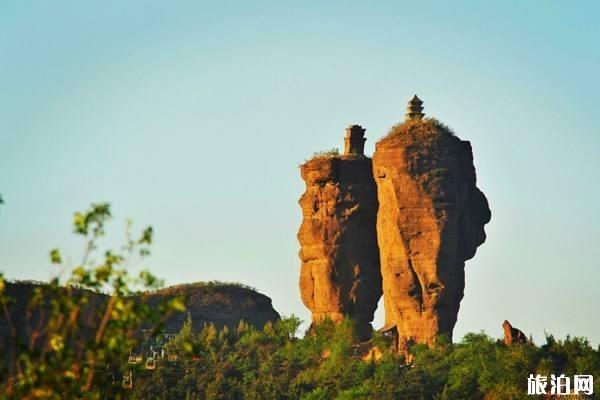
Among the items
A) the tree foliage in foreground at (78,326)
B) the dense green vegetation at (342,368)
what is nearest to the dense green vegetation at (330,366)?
the dense green vegetation at (342,368)

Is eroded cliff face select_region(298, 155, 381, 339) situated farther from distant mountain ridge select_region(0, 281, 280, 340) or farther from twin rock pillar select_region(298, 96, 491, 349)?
distant mountain ridge select_region(0, 281, 280, 340)

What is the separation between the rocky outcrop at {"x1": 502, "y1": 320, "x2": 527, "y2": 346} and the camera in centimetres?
8562

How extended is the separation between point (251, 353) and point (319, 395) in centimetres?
797

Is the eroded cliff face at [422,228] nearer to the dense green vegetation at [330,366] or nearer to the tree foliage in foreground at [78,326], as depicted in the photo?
the dense green vegetation at [330,366]

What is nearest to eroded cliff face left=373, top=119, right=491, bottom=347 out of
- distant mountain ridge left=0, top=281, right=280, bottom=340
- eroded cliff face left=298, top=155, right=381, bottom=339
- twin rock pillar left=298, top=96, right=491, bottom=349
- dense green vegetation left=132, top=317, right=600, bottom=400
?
twin rock pillar left=298, top=96, right=491, bottom=349

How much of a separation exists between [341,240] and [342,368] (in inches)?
270

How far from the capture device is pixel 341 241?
90688 millimetres

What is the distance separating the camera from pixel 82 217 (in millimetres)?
26391

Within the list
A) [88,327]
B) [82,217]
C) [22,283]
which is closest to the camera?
[82,217]

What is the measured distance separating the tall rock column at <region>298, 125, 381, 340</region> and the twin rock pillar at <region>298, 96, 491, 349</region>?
0.05 meters

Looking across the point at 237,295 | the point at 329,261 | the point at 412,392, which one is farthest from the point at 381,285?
the point at 237,295

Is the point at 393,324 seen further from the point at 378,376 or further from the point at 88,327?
the point at 88,327

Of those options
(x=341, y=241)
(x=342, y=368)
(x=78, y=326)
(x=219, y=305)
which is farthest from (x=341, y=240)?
(x=78, y=326)

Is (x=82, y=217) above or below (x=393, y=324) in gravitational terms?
below
